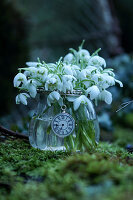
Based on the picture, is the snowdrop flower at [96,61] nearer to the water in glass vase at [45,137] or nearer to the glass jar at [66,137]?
the glass jar at [66,137]

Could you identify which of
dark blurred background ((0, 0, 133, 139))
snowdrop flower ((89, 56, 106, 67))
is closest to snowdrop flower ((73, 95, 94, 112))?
snowdrop flower ((89, 56, 106, 67))

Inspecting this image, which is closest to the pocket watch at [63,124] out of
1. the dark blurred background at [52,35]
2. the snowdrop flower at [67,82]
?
the snowdrop flower at [67,82]

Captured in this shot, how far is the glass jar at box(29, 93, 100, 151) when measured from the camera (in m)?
1.13

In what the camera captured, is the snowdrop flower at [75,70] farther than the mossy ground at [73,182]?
Yes

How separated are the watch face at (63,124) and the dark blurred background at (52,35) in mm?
2077

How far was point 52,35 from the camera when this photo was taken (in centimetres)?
482

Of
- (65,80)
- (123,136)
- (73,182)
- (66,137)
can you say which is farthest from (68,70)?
(123,136)

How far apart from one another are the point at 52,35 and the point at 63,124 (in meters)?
3.93

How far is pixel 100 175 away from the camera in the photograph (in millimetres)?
676

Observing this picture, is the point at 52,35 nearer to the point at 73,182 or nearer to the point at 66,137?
the point at 66,137

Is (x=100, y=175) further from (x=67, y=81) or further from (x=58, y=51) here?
(x=58, y=51)

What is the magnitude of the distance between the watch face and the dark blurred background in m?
2.08

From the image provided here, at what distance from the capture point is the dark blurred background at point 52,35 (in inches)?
135

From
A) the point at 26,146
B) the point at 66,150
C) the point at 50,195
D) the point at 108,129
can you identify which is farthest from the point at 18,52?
the point at 50,195
